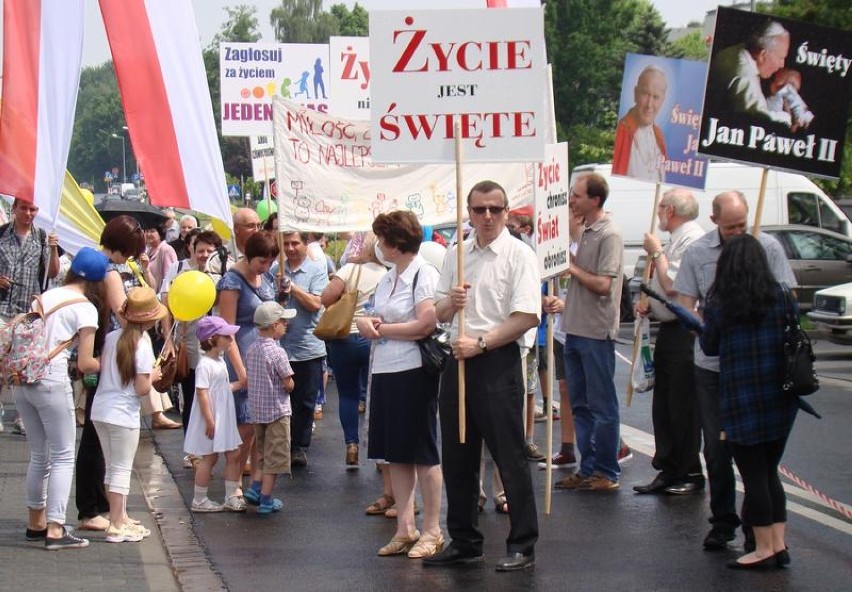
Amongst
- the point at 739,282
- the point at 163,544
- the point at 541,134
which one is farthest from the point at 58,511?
the point at 739,282

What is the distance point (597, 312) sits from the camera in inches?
362

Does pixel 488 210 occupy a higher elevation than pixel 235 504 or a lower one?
higher

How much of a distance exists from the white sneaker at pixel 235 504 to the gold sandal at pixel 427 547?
5.94 ft

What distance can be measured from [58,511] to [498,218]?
2911mm

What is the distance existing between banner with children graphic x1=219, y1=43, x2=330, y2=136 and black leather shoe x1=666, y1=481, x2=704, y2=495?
9.64m

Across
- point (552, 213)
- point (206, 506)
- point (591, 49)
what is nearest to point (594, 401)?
point (552, 213)

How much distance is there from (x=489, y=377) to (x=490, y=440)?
0.33m

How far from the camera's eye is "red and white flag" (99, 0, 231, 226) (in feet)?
21.3

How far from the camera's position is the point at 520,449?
7.21m

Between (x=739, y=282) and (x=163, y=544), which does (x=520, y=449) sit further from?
(x=163, y=544)

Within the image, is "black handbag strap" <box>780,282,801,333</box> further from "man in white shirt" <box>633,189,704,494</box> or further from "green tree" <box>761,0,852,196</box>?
"green tree" <box>761,0,852,196</box>

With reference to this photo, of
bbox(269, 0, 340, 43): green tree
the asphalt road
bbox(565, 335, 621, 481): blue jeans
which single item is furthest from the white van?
bbox(269, 0, 340, 43): green tree

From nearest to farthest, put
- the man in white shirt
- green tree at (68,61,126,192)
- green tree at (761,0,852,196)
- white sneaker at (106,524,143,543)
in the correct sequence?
white sneaker at (106,524,143,543), the man in white shirt, green tree at (761,0,852,196), green tree at (68,61,126,192)

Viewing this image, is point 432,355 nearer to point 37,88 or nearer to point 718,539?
point 718,539
